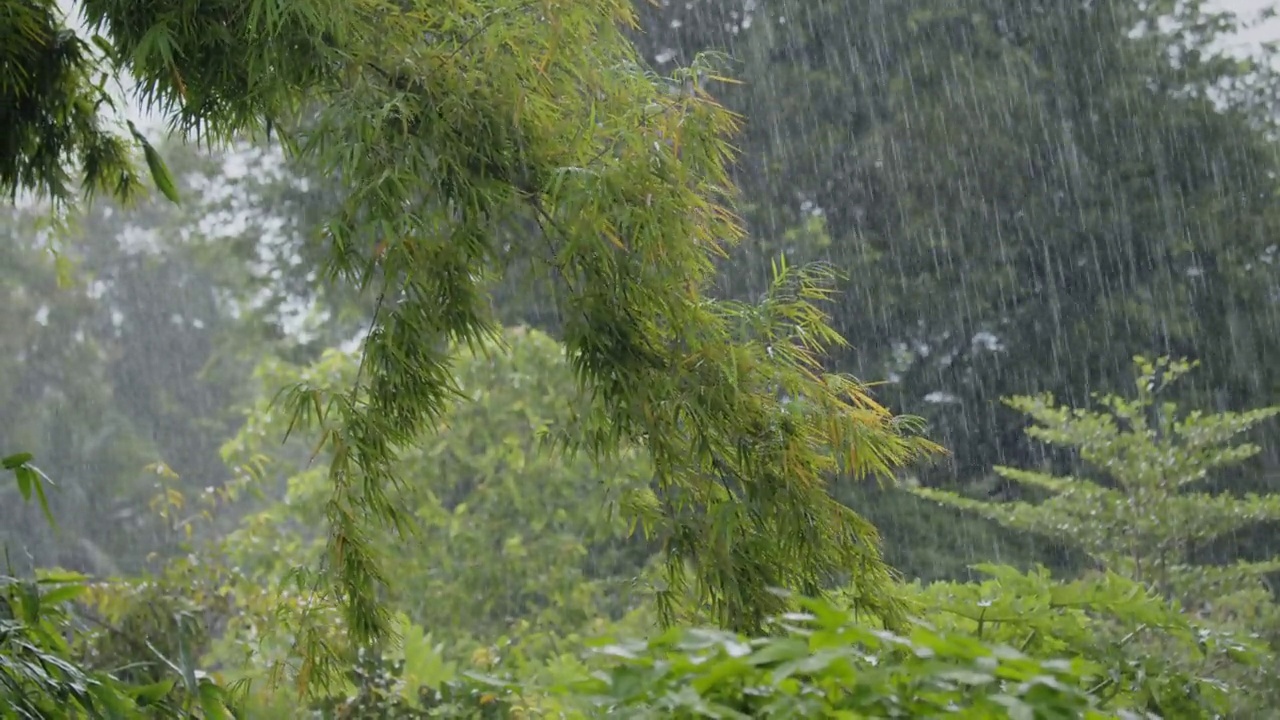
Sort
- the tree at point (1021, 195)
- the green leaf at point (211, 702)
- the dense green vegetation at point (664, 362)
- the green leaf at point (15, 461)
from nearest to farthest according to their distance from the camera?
1. the green leaf at point (15, 461)
2. the green leaf at point (211, 702)
3. the dense green vegetation at point (664, 362)
4. the tree at point (1021, 195)

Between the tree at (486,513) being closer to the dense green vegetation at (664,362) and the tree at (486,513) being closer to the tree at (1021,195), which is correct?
the dense green vegetation at (664,362)

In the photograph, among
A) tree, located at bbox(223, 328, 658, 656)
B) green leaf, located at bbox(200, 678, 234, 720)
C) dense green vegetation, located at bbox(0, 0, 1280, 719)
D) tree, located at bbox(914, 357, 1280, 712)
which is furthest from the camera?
tree, located at bbox(223, 328, 658, 656)

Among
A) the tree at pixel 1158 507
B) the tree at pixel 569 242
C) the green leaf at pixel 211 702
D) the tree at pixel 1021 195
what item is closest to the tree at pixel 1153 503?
the tree at pixel 1158 507

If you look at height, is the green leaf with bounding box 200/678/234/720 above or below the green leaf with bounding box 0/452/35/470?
below

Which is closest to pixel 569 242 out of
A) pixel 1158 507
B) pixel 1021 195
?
pixel 1158 507

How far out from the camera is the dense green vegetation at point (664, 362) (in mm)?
2189

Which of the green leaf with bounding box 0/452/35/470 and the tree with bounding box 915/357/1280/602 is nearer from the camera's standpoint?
the green leaf with bounding box 0/452/35/470

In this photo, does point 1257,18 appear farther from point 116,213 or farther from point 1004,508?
point 116,213

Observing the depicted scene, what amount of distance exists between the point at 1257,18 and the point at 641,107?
8.81 metres

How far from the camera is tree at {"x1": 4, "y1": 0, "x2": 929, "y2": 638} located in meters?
2.19

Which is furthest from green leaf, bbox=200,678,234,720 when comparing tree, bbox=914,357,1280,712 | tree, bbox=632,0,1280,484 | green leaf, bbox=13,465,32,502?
tree, bbox=632,0,1280,484

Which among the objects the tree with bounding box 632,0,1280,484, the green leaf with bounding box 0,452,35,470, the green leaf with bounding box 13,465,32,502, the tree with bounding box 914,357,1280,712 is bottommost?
the tree with bounding box 914,357,1280,712

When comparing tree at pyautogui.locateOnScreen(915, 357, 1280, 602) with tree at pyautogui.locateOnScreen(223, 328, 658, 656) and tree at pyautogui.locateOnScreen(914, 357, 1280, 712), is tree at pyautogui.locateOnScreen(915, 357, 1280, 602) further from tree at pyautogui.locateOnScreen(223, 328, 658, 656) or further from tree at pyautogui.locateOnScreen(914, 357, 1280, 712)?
tree at pyautogui.locateOnScreen(223, 328, 658, 656)

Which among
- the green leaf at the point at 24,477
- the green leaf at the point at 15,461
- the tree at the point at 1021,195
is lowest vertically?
the green leaf at the point at 24,477
